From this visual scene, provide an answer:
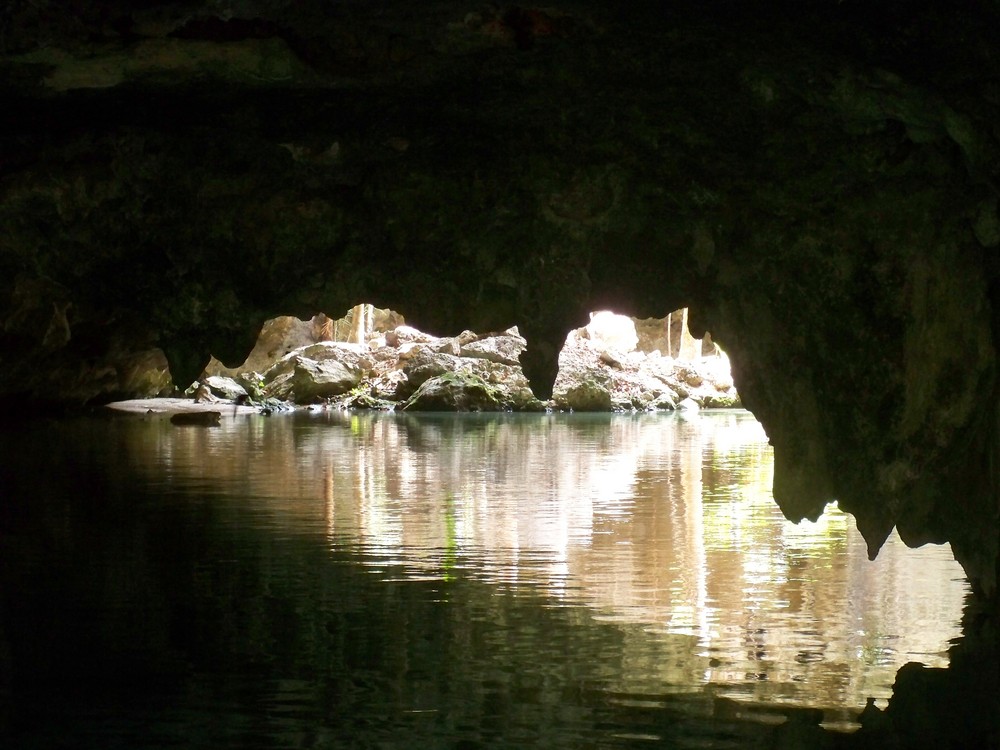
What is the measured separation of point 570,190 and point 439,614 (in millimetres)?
2553

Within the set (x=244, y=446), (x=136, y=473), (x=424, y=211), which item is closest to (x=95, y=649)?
(x=424, y=211)

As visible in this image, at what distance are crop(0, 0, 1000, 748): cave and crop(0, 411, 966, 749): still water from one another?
44.8 inches

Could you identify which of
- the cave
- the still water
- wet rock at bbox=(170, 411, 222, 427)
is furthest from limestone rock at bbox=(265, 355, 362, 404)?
the cave

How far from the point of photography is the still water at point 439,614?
458cm

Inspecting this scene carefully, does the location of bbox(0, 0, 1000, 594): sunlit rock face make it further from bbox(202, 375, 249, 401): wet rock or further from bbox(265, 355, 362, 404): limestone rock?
bbox(265, 355, 362, 404): limestone rock

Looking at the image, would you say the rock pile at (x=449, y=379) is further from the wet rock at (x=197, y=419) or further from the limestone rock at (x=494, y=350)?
the wet rock at (x=197, y=419)

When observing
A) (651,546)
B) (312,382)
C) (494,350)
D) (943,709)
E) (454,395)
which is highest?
(494,350)

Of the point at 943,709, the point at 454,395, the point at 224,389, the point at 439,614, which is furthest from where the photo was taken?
the point at 224,389

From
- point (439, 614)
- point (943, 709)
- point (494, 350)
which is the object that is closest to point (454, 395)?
point (494, 350)

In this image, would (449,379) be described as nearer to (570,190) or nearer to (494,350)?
(494,350)

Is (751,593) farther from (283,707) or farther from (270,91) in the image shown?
(270,91)

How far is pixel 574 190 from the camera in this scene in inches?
267

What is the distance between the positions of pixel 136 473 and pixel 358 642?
8.19 m

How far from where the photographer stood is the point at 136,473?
43.2ft
